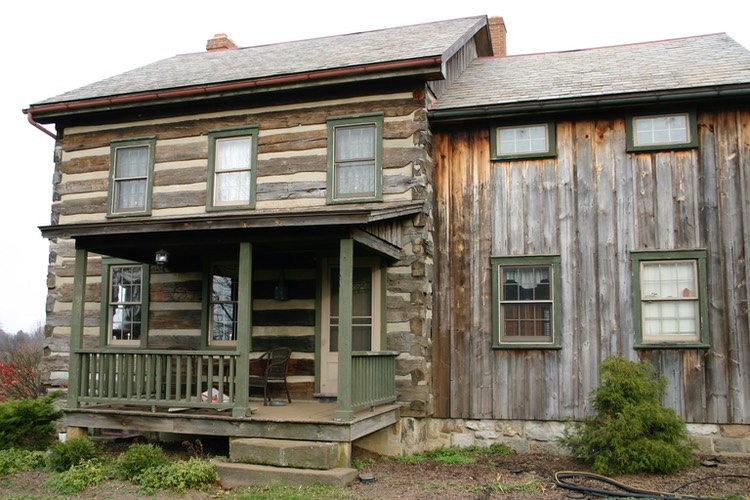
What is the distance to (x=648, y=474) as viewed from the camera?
332 inches

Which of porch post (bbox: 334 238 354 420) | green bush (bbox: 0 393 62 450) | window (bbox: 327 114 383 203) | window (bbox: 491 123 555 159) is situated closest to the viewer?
porch post (bbox: 334 238 354 420)

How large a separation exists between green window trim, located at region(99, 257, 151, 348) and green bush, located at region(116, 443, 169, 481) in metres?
3.24

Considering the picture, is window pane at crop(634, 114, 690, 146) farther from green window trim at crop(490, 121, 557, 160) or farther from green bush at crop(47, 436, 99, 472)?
green bush at crop(47, 436, 99, 472)

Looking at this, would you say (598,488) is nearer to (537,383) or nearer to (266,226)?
(537,383)

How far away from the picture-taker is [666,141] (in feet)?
33.8

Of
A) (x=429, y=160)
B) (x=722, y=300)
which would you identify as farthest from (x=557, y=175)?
(x=722, y=300)

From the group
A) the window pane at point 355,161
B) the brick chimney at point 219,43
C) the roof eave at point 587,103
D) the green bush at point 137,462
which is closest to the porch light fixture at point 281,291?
the window pane at point 355,161

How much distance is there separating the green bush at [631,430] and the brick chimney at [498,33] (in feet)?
30.3

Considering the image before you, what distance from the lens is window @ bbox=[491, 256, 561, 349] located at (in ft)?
34.2

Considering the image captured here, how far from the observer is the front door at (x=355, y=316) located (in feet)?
34.8

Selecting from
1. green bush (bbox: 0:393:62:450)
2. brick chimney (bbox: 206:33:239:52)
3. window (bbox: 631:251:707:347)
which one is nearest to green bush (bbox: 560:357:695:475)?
window (bbox: 631:251:707:347)

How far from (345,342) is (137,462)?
2842mm

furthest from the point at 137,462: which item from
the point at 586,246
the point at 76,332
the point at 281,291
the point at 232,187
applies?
the point at 586,246

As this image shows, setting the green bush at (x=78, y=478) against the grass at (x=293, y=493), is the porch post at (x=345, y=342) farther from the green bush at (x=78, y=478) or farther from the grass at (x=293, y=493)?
the green bush at (x=78, y=478)
